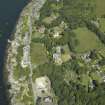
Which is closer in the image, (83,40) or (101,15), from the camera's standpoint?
(83,40)

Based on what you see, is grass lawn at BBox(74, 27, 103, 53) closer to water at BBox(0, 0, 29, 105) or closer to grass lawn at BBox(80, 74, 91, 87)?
grass lawn at BBox(80, 74, 91, 87)

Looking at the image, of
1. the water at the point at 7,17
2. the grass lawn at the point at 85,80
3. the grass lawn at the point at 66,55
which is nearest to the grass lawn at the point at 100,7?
the grass lawn at the point at 66,55

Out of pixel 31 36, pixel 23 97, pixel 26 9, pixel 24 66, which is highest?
pixel 26 9

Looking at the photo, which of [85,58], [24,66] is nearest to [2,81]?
[24,66]

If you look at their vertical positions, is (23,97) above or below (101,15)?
below

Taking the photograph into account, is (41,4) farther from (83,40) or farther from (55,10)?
(83,40)

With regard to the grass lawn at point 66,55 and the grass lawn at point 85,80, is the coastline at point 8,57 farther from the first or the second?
the grass lawn at point 85,80

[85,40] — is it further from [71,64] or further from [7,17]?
[7,17]
